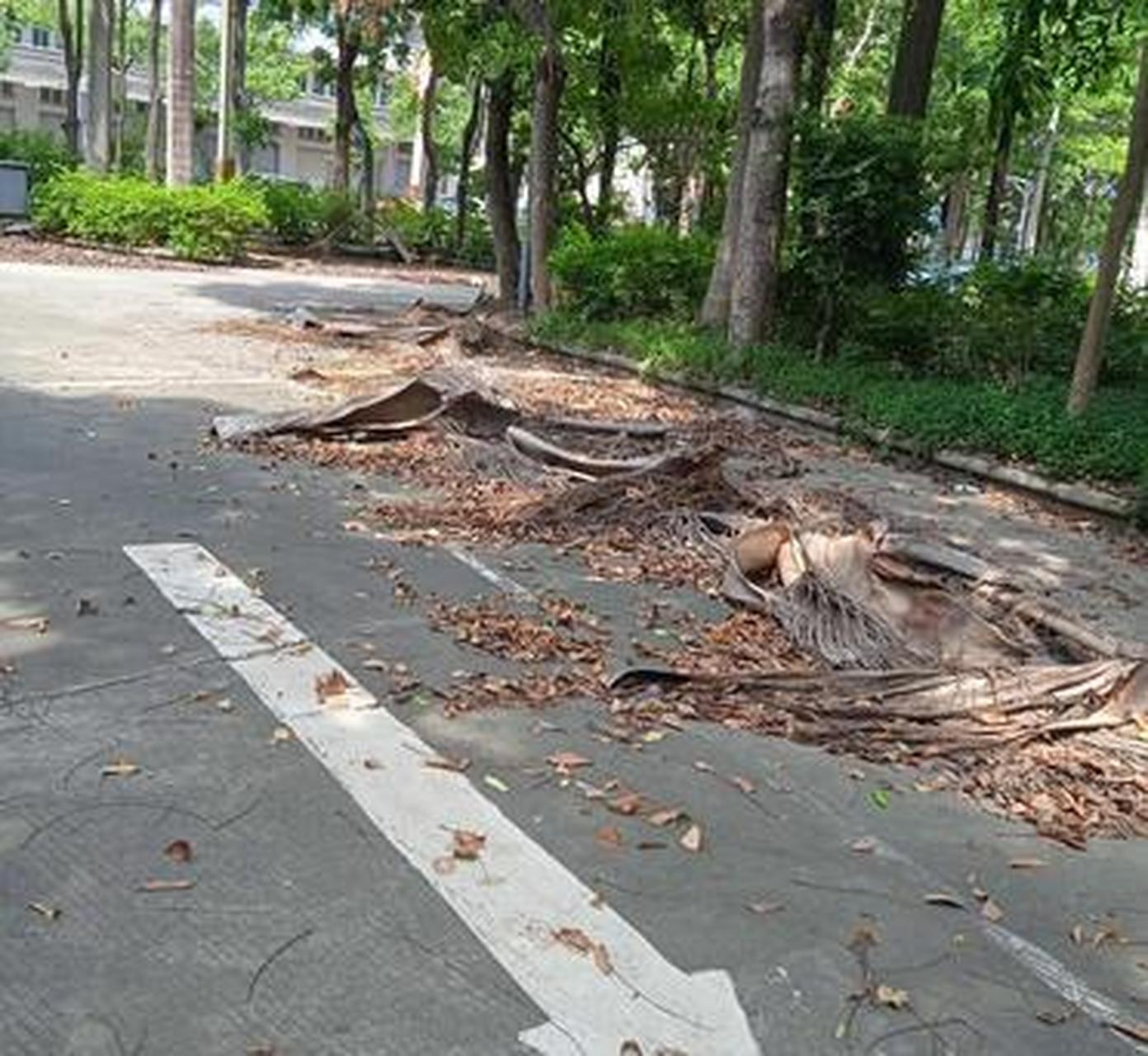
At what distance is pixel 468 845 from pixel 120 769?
1.02 m

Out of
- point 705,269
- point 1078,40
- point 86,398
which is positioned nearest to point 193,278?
point 705,269

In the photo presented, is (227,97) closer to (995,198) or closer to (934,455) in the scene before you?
(995,198)

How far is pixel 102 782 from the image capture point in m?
3.74

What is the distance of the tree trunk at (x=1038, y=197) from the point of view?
32344 mm

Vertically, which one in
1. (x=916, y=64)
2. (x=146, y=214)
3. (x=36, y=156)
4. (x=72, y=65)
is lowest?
(x=146, y=214)

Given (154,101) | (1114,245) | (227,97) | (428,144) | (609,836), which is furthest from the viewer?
(154,101)

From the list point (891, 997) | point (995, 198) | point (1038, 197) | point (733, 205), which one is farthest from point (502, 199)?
point (1038, 197)

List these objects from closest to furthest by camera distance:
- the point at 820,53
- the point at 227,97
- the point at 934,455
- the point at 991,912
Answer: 1. the point at 991,912
2. the point at 934,455
3. the point at 820,53
4. the point at 227,97

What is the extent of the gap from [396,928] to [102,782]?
107 cm

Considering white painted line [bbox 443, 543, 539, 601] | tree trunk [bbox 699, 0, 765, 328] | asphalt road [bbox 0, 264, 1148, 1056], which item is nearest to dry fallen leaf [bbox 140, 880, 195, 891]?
asphalt road [bbox 0, 264, 1148, 1056]

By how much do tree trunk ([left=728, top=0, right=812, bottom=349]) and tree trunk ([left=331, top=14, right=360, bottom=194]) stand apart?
17.3 metres

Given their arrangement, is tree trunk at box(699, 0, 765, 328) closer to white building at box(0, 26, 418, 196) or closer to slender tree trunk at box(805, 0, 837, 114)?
slender tree trunk at box(805, 0, 837, 114)

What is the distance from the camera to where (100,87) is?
85.8 ft

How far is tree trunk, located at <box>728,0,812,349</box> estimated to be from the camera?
11.7 m
